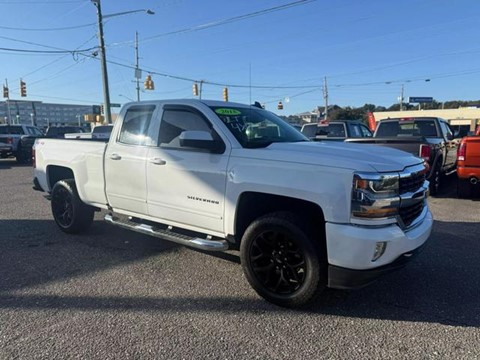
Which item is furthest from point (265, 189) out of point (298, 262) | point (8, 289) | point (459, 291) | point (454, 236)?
point (454, 236)

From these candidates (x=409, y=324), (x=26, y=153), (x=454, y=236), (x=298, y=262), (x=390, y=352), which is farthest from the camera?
(x=26, y=153)

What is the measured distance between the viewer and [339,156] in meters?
3.43

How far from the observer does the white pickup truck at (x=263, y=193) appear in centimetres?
322

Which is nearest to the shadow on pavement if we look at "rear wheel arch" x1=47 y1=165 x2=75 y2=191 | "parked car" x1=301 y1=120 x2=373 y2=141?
"rear wheel arch" x1=47 y1=165 x2=75 y2=191

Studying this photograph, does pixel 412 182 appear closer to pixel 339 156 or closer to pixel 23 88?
pixel 339 156

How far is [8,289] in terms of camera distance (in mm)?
4027

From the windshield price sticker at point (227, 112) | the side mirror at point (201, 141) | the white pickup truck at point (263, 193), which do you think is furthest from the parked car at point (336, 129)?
the side mirror at point (201, 141)

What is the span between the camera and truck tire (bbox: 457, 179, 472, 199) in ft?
27.6

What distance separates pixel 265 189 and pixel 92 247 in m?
2.99

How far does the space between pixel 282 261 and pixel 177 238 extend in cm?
127

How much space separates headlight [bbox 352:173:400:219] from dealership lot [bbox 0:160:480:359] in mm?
964

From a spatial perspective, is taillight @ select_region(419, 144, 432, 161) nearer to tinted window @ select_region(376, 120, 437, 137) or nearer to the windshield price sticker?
tinted window @ select_region(376, 120, 437, 137)

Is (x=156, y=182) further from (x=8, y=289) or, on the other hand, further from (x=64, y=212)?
(x=64, y=212)

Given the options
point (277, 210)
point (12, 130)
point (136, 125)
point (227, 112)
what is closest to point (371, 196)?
point (277, 210)
